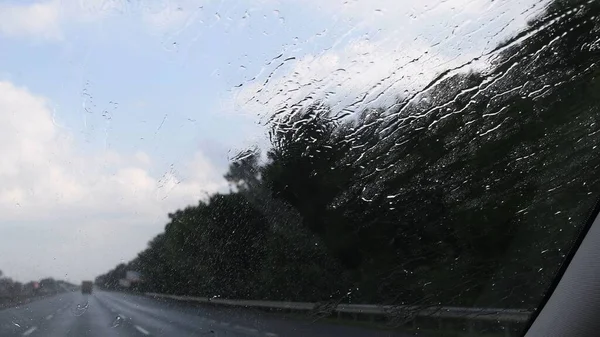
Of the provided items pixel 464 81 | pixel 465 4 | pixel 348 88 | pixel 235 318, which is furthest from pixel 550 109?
pixel 235 318

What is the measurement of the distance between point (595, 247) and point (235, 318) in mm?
5647

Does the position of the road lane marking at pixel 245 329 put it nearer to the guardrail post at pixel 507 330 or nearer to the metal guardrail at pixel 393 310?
the metal guardrail at pixel 393 310

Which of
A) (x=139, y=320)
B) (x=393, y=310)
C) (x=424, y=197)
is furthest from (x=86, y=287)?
(x=424, y=197)

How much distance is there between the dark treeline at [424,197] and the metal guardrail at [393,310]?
0.10 metres

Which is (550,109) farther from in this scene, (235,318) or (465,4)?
(235,318)

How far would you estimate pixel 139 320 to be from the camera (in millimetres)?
10539

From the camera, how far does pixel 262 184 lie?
8188 mm

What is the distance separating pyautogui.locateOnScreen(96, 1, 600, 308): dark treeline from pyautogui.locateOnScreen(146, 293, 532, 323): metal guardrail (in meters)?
0.10

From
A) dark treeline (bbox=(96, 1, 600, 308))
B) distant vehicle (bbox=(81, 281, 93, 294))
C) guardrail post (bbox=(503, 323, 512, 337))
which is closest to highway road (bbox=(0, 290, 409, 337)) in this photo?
distant vehicle (bbox=(81, 281, 93, 294))

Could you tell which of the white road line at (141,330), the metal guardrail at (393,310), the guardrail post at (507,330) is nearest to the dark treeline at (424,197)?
the metal guardrail at (393,310)

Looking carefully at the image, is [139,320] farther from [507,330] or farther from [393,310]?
[507,330]

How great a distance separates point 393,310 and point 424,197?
1208 millimetres

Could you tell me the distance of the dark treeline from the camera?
6086 millimetres

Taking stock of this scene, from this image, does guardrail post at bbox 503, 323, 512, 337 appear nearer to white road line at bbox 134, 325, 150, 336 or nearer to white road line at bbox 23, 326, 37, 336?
white road line at bbox 134, 325, 150, 336
